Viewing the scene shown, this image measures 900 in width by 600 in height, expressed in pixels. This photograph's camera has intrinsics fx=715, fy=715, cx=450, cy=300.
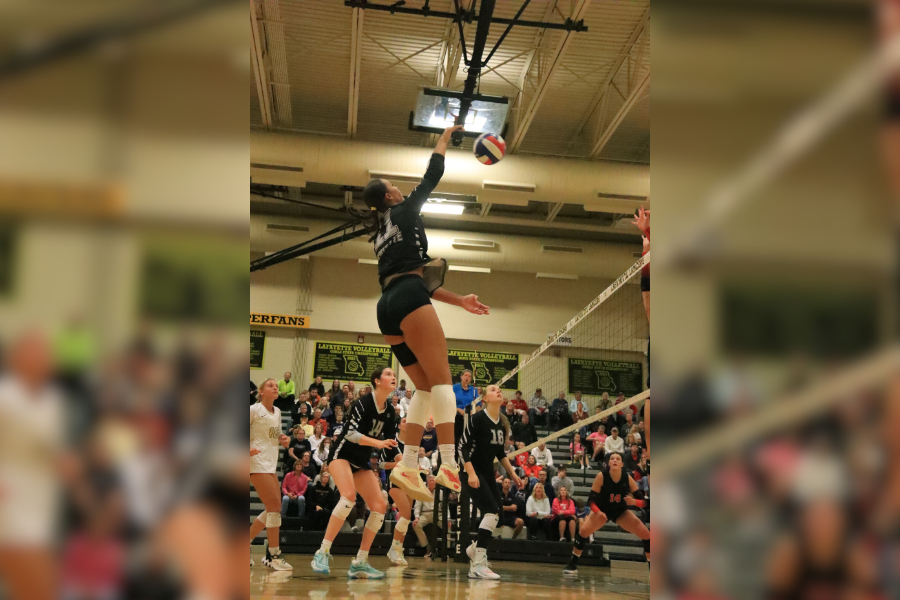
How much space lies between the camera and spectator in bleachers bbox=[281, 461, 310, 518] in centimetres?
1270

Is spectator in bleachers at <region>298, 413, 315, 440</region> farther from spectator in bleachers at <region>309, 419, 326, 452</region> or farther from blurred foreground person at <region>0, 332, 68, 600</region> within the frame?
blurred foreground person at <region>0, 332, 68, 600</region>

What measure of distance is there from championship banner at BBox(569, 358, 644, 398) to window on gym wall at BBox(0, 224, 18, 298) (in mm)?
21731

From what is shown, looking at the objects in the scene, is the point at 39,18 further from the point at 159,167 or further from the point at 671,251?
the point at 671,251

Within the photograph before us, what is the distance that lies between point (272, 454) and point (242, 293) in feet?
23.4

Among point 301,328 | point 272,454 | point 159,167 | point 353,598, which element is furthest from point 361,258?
point 159,167

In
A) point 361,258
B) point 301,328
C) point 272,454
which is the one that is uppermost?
point 361,258

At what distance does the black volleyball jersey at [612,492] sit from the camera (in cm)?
834

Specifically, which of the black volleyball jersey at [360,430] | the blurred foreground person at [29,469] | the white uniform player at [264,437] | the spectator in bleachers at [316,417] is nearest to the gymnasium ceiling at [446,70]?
the spectator in bleachers at [316,417]

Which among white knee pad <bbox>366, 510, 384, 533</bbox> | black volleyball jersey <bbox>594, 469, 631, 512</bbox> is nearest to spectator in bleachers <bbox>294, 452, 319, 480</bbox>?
white knee pad <bbox>366, 510, 384, 533</bbox>

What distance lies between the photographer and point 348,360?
75.5 ft

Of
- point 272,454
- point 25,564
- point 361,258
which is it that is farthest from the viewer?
point 361,258

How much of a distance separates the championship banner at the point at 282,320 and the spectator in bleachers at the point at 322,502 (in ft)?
35.7

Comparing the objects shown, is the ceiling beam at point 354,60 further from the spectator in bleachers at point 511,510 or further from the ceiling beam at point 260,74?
the spectator in bleachers at point 511,510

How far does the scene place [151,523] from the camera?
799mm
